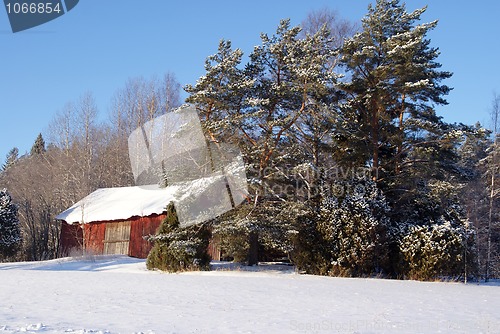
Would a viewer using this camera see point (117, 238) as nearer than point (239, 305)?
No

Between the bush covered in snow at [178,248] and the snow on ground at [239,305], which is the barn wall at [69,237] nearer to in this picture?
the bush covered in snow at [178,248]

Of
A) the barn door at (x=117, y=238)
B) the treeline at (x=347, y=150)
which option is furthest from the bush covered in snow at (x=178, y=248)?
the barn door at (x=117, y=238)

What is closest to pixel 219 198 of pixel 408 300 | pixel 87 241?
pixel 408 300

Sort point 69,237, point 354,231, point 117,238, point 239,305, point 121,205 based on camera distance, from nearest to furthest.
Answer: point 239,305
point 354,231
point 117,238
point 121,205
point 69,237

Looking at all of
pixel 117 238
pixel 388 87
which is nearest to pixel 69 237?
pixel 117 238

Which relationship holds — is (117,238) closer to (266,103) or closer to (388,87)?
(266,103)

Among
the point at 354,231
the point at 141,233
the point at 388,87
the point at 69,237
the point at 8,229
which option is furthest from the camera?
the point at 69,237

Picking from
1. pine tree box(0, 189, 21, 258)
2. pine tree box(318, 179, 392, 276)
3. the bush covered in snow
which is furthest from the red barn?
pine tree box(318, 179, 392, 276)

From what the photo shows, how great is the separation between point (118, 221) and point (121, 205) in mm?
856

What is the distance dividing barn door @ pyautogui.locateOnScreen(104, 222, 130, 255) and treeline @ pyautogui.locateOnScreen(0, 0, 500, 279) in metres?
8.76

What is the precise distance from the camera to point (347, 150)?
17.4 meters

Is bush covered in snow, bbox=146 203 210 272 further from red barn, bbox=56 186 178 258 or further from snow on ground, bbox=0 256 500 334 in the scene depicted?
red barn, bbox=56 186 178 258

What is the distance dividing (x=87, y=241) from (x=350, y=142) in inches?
637

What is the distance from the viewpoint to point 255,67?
16.5 metres
